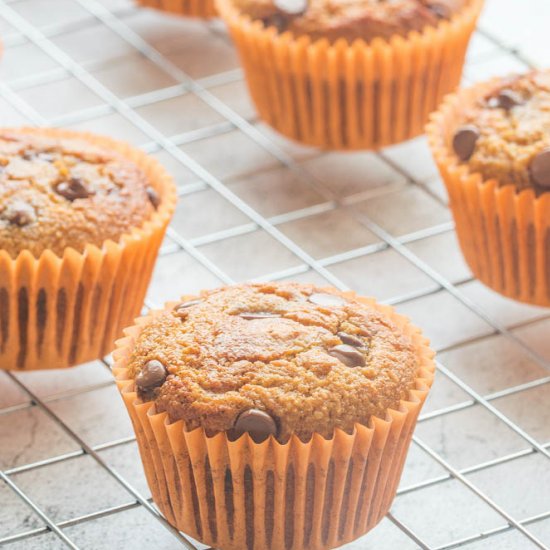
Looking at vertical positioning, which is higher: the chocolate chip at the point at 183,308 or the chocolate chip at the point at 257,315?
the chocolate chip at the point at 257,315

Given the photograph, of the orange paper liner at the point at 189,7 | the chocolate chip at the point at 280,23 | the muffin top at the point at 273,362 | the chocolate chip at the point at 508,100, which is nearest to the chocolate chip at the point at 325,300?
the muffin top at the point at 273,362

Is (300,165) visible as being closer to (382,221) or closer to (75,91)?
(382,221)

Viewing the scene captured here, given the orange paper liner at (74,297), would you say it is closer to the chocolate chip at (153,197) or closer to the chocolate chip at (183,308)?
the chocolate chip at (153,197)

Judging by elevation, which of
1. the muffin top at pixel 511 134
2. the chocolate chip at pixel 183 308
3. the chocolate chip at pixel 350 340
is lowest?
the chocolate chip at pixel 183 308

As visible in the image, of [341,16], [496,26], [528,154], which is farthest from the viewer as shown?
[496,26]

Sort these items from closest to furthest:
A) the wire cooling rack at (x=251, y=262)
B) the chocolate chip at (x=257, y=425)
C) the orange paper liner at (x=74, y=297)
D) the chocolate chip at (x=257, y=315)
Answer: the chocolate chip at (x=257, y=425) → the chocolate chip at (x=257, y=315) → the wire cooling rack at (x=251, y=262) → the orange paper liner at (x=74, y=297)

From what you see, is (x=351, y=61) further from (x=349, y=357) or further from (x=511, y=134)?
(x=349, y=357)

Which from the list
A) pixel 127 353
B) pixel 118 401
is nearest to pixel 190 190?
pixel 118 401
